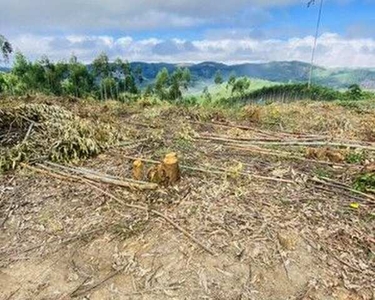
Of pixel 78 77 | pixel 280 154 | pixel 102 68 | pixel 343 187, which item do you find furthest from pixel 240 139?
pixel 78 77

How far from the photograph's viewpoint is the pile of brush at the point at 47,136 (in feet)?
14.3

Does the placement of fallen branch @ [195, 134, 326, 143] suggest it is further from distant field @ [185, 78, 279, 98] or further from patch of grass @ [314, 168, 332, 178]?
distant field @ [185, 78, 279, 98]

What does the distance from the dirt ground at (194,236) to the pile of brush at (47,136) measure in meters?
0.30

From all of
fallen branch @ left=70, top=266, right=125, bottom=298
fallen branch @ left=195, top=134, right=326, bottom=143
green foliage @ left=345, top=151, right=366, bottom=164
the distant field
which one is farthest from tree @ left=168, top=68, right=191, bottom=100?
fallen branch @ left=70, top=266, right=125, bottom=298

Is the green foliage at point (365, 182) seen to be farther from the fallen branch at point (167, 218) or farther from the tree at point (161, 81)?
the tree at point (161, 81)

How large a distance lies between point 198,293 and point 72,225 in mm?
1242

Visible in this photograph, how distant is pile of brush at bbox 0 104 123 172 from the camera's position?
14.3ft

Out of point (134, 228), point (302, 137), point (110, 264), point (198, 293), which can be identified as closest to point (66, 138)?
point (134, 228)

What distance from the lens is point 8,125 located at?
192 inches

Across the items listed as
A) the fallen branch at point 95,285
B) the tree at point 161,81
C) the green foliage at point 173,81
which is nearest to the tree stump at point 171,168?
the fallen branch at point 95,285

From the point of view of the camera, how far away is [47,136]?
460 cm

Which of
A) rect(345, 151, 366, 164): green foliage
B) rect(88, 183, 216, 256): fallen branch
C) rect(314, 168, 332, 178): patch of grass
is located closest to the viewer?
rect(88, 183, 216, 256): fallen branch

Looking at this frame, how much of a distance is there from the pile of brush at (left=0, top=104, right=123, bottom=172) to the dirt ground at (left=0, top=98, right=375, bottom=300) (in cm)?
30

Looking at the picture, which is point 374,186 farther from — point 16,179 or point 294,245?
point 16,179
